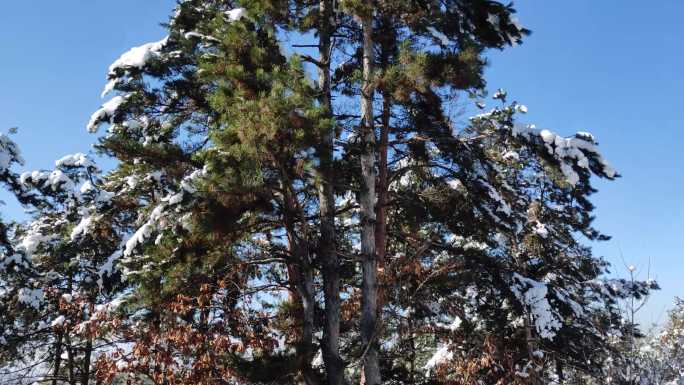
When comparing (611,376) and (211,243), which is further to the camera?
(211,243)

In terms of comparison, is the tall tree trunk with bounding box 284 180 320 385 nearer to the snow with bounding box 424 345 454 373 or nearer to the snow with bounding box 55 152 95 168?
the snow with bounding box 424 345 454 373

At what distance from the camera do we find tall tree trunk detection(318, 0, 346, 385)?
898 cm

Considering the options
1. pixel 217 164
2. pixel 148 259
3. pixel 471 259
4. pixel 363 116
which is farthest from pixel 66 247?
pixel 471 259

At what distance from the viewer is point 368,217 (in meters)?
9.78

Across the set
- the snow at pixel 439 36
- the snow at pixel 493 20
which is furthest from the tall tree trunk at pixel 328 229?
the snow at pixel 493 20

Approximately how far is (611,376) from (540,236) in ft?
22.2

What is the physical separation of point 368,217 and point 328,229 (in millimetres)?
846

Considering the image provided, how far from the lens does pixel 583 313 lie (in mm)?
9969

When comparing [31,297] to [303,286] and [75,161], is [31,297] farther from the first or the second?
→ [303,286]

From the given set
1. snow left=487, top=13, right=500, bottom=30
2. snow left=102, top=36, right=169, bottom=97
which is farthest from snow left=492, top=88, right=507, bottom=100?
snow left=102, top=36, right=169, bottom=97

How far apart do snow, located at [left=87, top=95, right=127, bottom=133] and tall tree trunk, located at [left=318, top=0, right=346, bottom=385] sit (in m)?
4.15

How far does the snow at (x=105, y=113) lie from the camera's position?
34.0 ft

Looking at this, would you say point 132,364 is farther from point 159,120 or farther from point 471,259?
point 471,259

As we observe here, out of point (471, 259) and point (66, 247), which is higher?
point (66, 247)
